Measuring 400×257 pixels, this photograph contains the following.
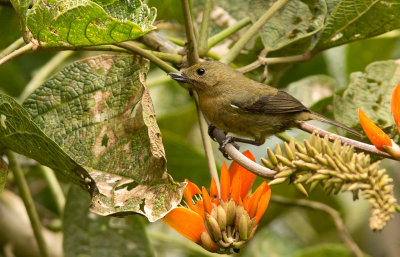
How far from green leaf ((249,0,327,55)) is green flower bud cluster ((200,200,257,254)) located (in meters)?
0.99

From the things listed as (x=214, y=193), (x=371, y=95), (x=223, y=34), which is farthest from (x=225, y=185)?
(x=371, y=95)

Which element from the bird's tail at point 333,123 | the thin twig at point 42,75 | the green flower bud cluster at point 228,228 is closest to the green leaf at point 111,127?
the green flower bud cluster at point 228,228

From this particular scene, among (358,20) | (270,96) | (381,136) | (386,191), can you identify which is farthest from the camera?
(270,96)

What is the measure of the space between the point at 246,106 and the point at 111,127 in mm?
1226

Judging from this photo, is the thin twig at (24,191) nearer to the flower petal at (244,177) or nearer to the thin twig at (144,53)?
the thin twig at (144,53)

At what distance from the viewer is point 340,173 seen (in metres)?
1.18

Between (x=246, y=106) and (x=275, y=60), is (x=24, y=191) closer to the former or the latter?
(x=275, y=60)

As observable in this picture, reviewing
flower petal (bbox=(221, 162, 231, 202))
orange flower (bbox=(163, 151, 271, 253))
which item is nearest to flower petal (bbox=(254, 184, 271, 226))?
orange flower (bbox=(163, 151, 271, 253))

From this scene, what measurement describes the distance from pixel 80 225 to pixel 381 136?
4.50ft

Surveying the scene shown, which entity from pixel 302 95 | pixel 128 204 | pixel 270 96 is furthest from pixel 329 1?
pixel 128 204

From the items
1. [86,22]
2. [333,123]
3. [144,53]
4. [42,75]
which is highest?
[86,22]

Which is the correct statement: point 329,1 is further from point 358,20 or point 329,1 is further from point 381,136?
point 381,136

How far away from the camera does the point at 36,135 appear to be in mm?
1631

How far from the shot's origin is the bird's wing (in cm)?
286
